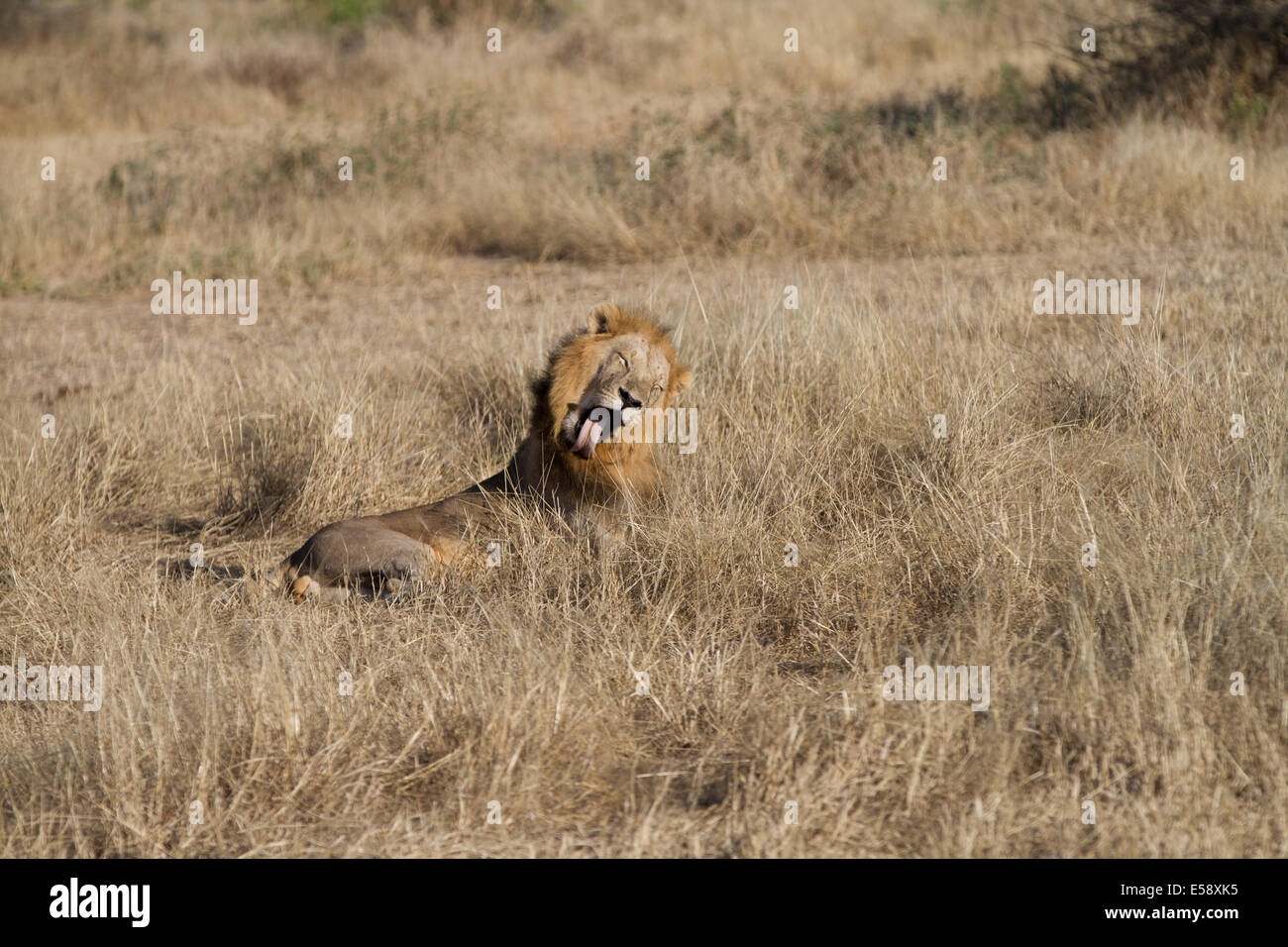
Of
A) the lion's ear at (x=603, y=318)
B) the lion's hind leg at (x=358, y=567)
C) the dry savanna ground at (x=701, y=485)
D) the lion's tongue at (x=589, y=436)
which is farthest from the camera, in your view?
the lion's ear at (x=603, y=318)

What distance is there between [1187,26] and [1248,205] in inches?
137

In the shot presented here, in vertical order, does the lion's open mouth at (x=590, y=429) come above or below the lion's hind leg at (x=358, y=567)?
above

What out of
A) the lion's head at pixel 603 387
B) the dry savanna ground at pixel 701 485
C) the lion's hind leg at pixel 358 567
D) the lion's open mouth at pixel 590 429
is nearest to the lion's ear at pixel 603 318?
the lion's head at pixel 603 387

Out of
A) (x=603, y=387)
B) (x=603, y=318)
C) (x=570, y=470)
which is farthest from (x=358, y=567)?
(x=603, y=318)

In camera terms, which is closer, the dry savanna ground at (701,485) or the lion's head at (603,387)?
the dry savanna ground at (701,485)

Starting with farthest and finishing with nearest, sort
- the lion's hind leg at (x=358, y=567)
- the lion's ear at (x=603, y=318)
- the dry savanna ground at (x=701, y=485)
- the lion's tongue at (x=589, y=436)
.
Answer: the lion's ear at (x=603, y=318)
the lion's tongue at (x=589, y=436)
the lion's hind leg at (x=358, y=567)
the dry savanna ground at (x=701, y=485)

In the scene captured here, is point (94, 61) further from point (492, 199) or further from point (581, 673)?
point (581, 673)

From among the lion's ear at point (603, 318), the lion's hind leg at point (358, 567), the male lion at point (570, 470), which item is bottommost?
the lion's hind leg at point (358, 567)

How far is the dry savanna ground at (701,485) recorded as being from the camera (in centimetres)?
339

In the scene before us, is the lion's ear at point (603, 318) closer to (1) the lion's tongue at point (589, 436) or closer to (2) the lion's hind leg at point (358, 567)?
(1) the lion's tongue at point (589, 436)

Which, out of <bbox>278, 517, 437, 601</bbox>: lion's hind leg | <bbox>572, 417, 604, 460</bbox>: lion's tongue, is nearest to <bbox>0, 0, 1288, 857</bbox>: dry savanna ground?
<bbox>278, 517, 437, 601</bbox>: lion's hind leg

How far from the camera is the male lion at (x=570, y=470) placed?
479cm

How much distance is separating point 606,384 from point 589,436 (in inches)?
8.6

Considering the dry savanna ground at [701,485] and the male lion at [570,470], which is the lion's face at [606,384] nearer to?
the male lion at [570,470]
